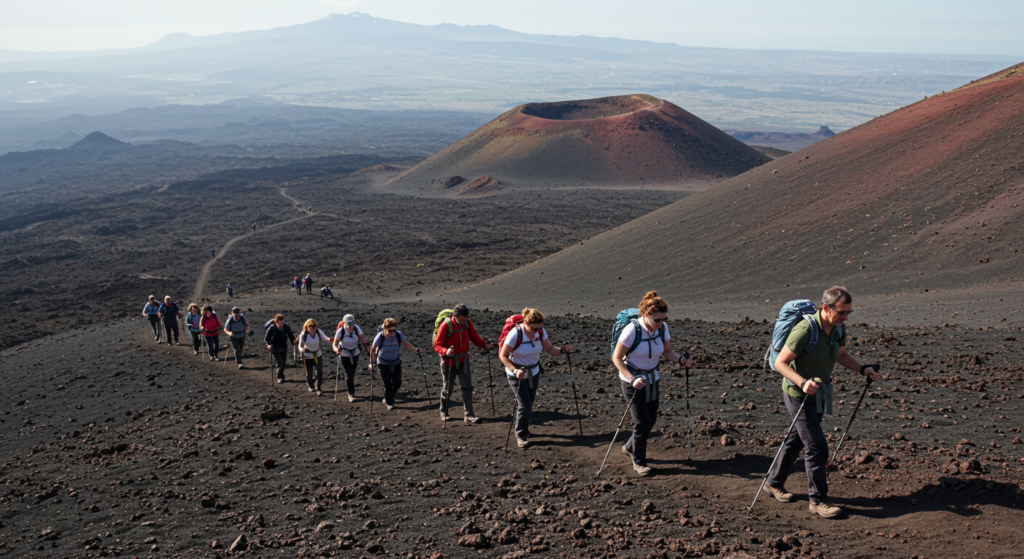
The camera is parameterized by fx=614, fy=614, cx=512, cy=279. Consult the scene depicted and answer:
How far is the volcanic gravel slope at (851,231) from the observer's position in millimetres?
18891

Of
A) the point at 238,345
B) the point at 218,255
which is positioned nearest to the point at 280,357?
the point at 238,345

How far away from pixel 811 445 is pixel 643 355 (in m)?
1.64

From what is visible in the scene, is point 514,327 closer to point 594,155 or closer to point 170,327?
point 170,327

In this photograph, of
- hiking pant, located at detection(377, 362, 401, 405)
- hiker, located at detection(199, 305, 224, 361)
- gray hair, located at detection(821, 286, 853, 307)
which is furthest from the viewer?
hiker, located at detection(199, 305, 224, 361)

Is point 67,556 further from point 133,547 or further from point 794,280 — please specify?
point 794,280

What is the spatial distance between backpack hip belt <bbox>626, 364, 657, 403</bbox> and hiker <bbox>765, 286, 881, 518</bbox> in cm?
121

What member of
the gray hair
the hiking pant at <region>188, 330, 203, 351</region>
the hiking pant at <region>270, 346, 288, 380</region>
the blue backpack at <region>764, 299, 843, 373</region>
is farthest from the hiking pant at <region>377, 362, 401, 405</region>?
the hiking pant at <region>188, 330, 203, 351</region>

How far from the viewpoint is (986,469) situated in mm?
5602

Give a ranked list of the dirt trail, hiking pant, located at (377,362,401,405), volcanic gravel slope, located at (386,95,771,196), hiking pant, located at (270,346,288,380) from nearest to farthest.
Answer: hiking pant, located at (377,362,401,405)
hiking pant, located at (270,346,288,380)
the dirt trail
volcanic gravel slope, located at (386,95,771,196)

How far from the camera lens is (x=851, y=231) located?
22562 millimetres

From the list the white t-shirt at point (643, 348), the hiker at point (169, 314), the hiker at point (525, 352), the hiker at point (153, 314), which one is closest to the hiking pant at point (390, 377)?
the hiker at point (525, 352)

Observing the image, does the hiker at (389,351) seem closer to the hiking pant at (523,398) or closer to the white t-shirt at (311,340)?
the white t-shirt at (311,340)

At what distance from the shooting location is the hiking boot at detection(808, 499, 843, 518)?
5.11 m

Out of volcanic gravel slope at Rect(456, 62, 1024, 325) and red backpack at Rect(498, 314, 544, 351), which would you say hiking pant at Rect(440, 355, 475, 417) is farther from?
volcanic gravel slope at Rect(456, 62, 1024, 325)
